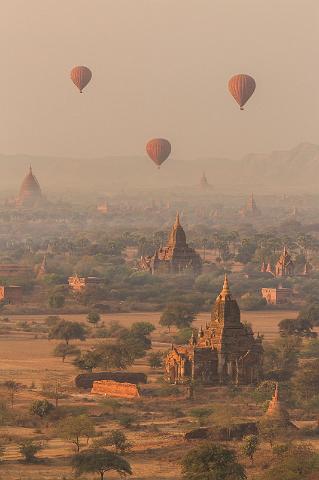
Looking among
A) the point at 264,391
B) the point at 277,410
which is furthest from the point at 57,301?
the point at 277,410

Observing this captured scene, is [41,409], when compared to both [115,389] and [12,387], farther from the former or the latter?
[115,389]

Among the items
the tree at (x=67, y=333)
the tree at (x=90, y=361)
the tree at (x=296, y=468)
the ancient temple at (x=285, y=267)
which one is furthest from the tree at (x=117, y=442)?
the ancient temple at (x=285, y=267)

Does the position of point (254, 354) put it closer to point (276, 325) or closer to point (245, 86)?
point (276, 325)

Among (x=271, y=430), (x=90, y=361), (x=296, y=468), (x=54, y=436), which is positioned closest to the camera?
(x=296, y=468)

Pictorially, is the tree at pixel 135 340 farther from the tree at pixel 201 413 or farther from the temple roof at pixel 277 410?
the temple roof at pixel 277 410

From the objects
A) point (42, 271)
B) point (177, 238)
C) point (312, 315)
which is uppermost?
point (177, 238)

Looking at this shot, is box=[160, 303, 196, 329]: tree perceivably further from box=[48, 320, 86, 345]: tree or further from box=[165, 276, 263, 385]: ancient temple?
box=[165, 276, 263, 385]: ancient temple

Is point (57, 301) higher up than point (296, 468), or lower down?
higher up

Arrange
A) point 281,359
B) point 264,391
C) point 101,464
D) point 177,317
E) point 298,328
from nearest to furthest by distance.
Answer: point 101,464 < point 264,391 < point 281,359 < point 298,328 < point 177,317
